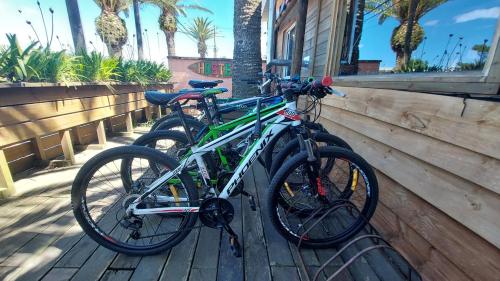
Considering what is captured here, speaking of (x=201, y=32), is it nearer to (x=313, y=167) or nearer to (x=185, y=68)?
(x=185, y=68)

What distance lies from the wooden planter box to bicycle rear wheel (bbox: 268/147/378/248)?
8.32 feet

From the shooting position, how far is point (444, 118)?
1.19 metres

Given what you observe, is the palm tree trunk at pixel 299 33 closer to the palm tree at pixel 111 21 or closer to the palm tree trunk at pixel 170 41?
the palm tree at pixel 111 21

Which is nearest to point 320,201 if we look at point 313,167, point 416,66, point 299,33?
point 313,167

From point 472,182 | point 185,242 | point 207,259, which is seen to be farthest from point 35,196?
point 472,182

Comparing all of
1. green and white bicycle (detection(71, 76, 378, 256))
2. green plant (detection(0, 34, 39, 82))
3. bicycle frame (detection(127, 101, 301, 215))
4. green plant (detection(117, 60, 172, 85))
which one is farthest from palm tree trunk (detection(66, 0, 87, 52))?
bicycle frame (detection(127, 101, 301, 215))

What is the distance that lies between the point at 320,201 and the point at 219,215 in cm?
70

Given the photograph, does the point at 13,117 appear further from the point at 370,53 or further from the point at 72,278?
the point at 370,53

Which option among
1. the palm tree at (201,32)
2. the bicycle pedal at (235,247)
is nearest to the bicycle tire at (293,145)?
the bicycle pedal at (235,247)

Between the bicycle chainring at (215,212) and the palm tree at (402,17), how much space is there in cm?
165

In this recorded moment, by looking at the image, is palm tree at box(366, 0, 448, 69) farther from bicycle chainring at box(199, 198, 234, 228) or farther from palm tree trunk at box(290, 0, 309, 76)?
bicycle chainring at box(199, 198, 234, 228)

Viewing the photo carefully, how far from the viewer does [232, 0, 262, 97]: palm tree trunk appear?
14.5 feet

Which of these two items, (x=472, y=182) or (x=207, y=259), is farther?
(x=207, y=259)

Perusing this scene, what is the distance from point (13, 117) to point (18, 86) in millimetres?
302
